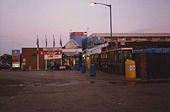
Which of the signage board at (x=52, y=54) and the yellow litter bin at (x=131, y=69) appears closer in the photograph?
the yellow litter bin at (x=131, y=69)

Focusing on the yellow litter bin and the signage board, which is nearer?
the yellow litter bin

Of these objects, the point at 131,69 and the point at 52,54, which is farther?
the point at 52,54

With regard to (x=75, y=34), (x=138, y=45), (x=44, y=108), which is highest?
(x=75, y=34)

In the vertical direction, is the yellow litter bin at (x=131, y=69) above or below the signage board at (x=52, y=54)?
below

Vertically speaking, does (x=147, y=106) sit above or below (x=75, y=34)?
below

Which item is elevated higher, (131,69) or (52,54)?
(52,54)

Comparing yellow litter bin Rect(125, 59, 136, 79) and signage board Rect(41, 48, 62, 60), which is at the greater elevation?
signage board Rect(41, 48, 62, 60)

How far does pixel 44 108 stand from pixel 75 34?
11272cm

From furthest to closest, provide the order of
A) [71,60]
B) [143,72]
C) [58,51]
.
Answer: [71,60], [58,51], [143,72]

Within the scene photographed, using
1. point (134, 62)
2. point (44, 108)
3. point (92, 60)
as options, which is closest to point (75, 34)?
point (92, 60)

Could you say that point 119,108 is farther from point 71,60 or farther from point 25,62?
point 71,60

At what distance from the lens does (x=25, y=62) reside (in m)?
86.3

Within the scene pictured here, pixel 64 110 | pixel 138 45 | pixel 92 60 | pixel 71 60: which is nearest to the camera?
pixel 64 110

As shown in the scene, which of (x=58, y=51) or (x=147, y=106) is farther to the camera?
(x=58, y=51)
